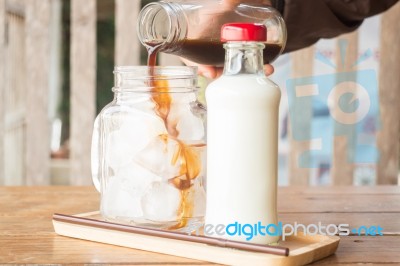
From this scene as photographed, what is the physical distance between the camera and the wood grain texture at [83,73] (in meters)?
2.84

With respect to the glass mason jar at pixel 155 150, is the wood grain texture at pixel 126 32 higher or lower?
higher

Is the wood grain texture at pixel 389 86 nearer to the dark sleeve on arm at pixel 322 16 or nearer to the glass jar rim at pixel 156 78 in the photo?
the dark sleeve on arm at pixel 322 16

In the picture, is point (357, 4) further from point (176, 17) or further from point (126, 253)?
point (126, 253)

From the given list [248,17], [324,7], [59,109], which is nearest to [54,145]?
[59,109]

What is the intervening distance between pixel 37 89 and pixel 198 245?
7.00ft

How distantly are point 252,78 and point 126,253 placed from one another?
0.28 m

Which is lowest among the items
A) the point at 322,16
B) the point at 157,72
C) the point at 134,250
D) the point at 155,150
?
the point at 134,250

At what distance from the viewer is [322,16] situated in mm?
1910

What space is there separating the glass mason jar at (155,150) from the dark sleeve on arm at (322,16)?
87cm

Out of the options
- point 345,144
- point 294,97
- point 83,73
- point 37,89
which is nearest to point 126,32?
point 83,73

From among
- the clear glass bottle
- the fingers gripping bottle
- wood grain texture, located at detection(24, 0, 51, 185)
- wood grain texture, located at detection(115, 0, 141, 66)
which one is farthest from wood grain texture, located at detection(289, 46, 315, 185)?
the fingers gripping bottle

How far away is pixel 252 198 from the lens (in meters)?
0.91

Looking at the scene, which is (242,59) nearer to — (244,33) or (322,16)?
(244,33)

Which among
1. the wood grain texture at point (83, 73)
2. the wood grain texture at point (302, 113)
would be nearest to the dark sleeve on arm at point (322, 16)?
the wood grain texture at point (302, 113)
